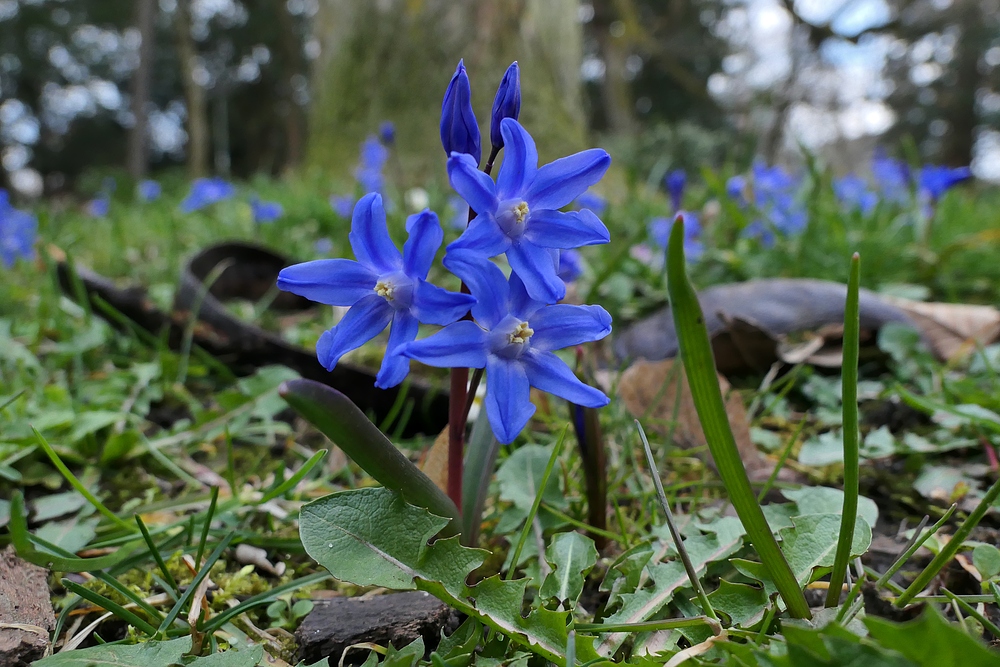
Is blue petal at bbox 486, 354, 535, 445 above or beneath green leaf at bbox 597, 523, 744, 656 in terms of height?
above

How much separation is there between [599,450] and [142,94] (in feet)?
47.2

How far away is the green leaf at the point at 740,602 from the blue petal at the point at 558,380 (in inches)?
14.1

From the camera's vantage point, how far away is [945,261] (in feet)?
9.55

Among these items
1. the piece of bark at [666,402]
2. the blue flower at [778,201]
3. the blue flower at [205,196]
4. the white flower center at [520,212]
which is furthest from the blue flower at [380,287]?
the blue flower at [205,196]

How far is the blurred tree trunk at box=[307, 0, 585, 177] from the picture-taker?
571cm

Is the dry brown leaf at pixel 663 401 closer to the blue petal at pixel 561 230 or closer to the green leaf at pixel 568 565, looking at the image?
the green leaf at pixel 568 565

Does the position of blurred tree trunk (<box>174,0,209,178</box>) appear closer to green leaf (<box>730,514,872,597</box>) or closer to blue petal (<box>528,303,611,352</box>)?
blue petal (<box>528,303,611,352</box>)

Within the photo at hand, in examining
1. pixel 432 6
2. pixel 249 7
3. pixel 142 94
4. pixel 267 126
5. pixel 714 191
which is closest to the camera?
pixel 714 191

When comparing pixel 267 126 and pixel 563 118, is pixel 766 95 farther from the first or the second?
pixel 267 126

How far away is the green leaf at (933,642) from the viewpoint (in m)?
0.64

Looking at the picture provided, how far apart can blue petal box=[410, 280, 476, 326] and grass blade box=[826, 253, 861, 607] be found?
0.44 m

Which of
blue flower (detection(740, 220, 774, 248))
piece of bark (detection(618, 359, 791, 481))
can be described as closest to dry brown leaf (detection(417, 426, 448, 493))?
piece of bark (detection(618, 359, 791, 481))

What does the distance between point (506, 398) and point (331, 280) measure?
290 millimetres

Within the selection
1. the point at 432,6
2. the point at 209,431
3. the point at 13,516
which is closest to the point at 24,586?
the point at 13,516
